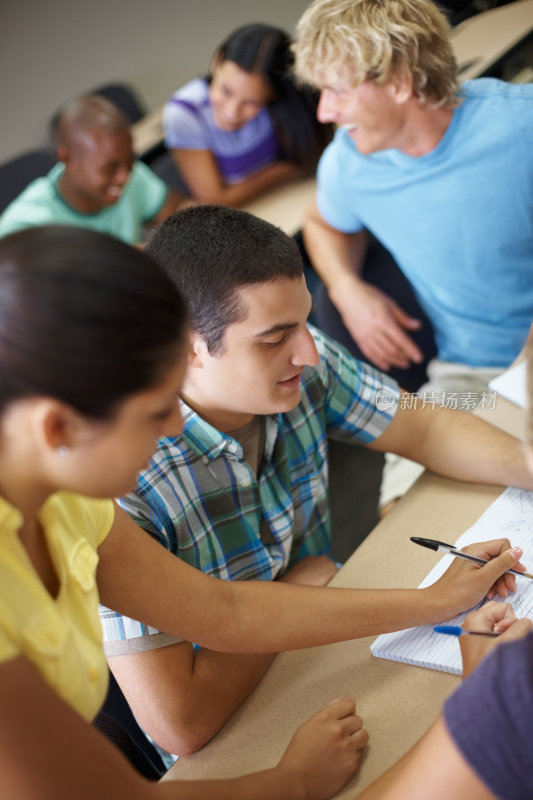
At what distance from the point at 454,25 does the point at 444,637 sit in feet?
10.9

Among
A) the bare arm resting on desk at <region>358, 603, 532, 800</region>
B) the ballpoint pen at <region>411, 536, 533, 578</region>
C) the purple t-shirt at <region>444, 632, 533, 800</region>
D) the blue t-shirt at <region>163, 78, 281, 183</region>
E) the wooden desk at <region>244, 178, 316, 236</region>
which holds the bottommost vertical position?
the wooden desk at <region>244, 178, 316, 236</region>

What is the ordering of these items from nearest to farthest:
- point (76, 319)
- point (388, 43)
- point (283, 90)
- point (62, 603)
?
point (76, 319) → point (62, 603) → point (388, 43) → point (283, 90)

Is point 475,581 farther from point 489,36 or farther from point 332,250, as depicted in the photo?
point 489,36

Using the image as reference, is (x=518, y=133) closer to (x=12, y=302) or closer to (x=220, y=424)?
(x=220, y=424)

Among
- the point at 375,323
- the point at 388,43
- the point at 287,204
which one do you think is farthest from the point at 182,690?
the point at 287,204

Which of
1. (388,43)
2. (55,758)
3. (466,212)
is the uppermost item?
(388,43)

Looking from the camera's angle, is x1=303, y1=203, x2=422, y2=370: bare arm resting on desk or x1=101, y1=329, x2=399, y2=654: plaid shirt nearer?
x1=101, y1=329, x2=399, y2=654: plaid shirt

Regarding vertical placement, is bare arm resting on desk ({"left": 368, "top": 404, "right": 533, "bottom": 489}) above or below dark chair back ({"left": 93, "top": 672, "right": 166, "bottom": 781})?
above

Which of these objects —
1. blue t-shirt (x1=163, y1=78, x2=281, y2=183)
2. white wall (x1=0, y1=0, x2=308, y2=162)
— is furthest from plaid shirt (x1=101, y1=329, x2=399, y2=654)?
white wall (x1=0, y1=0, x2=308, y2=162)

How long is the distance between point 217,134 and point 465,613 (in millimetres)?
2524

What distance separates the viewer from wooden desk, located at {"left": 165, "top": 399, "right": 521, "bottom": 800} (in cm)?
94

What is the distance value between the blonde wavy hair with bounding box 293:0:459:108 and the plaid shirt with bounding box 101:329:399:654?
0.69 m

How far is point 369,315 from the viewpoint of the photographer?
1854mm

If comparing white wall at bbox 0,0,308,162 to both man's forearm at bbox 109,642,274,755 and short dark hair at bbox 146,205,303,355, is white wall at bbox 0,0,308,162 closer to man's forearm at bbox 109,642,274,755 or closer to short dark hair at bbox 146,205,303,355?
short dark hair at bbox 146,205,303,355
